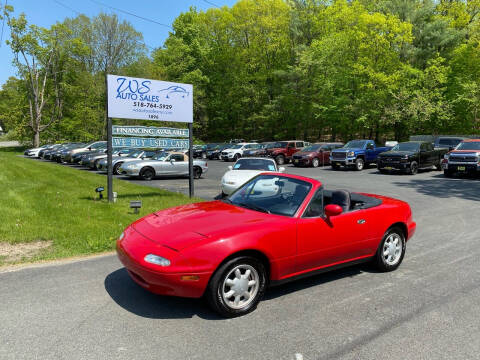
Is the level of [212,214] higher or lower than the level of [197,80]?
lower

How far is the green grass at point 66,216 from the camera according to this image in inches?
259

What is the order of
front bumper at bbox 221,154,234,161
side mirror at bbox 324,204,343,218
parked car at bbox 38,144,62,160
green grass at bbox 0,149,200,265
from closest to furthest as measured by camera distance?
side mirror at bbox 324,204,343,218, green grass at bbox 0,149,200,265, front bumper at bbox 221,154,234,161, parked car at bbox 38,144,62,160

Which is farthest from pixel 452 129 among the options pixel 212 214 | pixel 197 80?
pixel 212 214

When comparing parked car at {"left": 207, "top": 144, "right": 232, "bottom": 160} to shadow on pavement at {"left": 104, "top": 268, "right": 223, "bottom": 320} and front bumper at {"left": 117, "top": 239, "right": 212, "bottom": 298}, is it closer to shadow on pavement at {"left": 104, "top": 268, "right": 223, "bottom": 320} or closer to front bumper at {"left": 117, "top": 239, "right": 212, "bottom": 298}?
shadow on pavement at {"left": 104, "top": 268, "right": 223, "bottom": 320}

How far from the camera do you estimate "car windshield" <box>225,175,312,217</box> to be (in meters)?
4.68

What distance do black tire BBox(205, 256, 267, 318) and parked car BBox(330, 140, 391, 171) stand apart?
2040 centimetres

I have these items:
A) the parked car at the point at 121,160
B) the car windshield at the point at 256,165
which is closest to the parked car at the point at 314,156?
the parked car at the point at 121,160

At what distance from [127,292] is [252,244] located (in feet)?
5.75

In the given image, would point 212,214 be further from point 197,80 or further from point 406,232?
point 197,80

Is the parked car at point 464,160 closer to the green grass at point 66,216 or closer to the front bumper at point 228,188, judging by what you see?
the front bumper at point 228,188

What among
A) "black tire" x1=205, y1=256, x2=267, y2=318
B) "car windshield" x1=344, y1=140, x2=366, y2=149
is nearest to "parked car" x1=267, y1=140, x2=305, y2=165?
"car windshield" x1=344, y1=140, x2=366, y2=149

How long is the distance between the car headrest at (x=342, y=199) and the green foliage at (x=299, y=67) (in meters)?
30.9

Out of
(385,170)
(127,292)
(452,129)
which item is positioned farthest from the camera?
(452,129)

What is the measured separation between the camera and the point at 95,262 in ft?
18.8
